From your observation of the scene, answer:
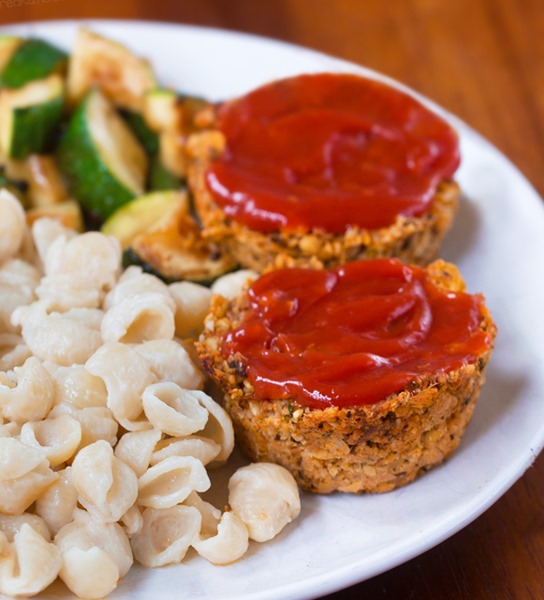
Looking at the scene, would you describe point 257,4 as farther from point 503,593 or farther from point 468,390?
point 503,593

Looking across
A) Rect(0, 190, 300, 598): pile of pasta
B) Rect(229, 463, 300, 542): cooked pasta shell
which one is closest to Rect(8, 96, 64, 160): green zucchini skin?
Rect(0, 190, 300, 598): pile of pasta

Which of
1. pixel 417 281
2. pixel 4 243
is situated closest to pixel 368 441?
pixel 417 281

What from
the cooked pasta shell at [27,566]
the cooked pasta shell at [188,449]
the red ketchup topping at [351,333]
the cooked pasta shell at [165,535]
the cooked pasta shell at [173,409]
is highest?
the red ketchup topping at [351,333]

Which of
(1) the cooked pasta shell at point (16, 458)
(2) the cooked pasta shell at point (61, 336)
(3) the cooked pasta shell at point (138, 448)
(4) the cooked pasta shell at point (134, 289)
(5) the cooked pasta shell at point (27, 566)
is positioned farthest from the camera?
(4) the cooked pasta shell at point (134, 289)

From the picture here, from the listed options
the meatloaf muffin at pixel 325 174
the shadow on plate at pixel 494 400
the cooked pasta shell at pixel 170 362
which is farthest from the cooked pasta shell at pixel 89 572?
the meatloaf muffin at pixel 325 174

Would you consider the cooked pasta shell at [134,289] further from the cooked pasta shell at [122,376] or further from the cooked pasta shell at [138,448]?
the cooked pasta shell at [138,448]

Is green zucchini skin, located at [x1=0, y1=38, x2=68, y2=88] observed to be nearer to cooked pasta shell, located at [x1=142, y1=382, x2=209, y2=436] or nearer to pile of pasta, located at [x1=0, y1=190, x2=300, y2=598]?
pile of pasta, located at [x1=0, y1=190, x2=300, y2=598]

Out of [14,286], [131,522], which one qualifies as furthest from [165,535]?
[14,286]
